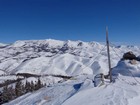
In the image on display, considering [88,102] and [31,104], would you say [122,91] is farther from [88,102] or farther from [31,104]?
[31,104]

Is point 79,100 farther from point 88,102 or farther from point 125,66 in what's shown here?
point 125,66

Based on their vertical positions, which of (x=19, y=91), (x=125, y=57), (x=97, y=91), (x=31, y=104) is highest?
(x=125, y=57)

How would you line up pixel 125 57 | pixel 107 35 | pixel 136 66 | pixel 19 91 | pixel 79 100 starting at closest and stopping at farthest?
pixel 79 100 → pixel 107 35 → pixel 136 66 → pixel 125 57 → pixel 19 91

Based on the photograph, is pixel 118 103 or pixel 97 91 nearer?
pixel 118 103

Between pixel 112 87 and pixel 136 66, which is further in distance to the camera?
pixel 136 66

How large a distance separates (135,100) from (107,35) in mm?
7599

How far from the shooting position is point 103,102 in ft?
46.4

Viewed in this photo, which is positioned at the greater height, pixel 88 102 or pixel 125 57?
pixel 125 57

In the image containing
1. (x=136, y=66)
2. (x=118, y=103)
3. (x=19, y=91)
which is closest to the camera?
(x=118, y=103)

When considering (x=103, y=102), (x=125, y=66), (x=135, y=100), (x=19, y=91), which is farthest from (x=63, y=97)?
(x=19, y=91)

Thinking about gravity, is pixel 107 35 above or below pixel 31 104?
above

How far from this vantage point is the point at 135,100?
14.7 metres

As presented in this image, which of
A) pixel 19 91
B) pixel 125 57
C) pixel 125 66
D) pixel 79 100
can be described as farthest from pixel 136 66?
pixel 19 91

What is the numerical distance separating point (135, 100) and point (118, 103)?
1873 mm
